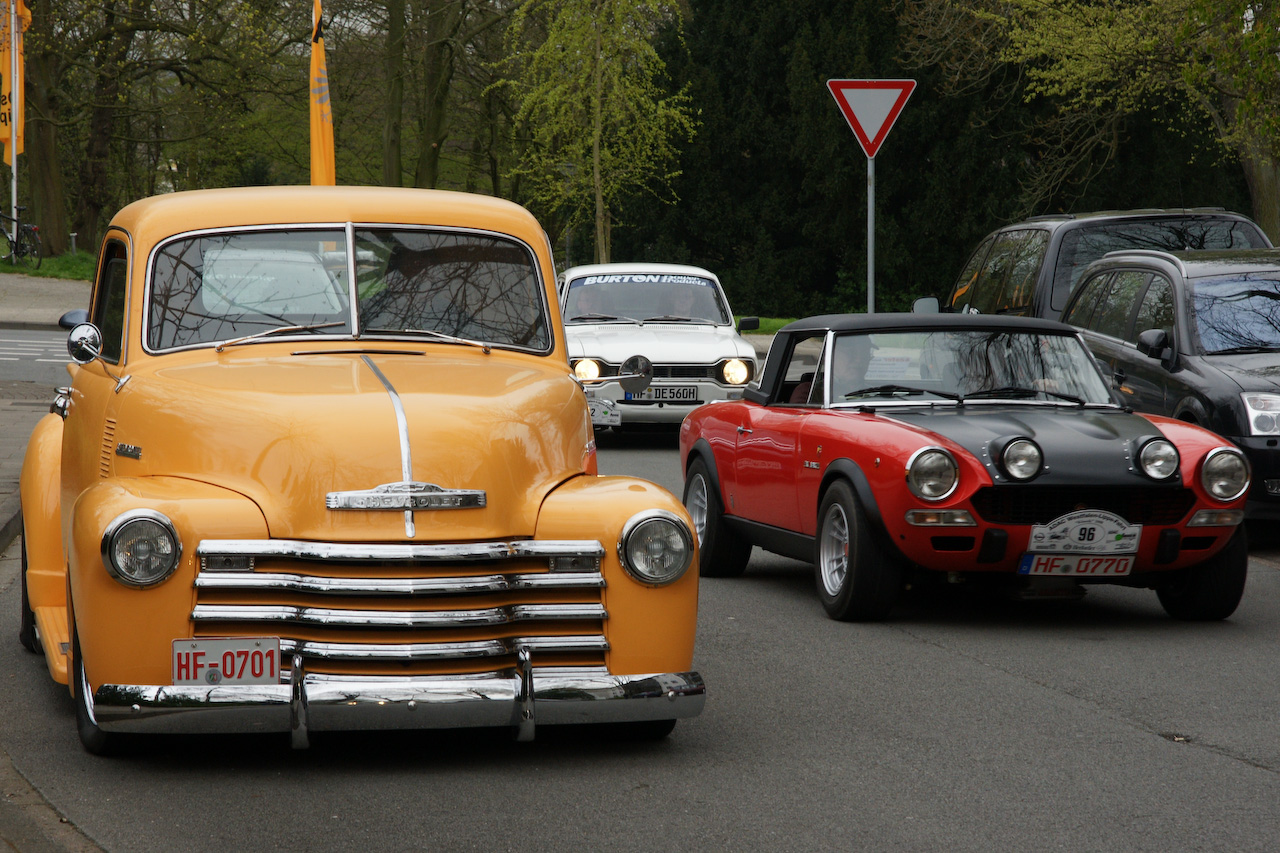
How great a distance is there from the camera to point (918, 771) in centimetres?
517

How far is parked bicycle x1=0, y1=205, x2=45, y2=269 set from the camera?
1486 inches

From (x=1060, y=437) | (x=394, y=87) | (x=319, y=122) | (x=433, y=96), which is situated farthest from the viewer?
(x=433, y=96)

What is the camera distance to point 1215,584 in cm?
785

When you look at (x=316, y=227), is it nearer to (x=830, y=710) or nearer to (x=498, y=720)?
(x=498, y=720)

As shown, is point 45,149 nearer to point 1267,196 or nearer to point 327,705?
point 1267,196

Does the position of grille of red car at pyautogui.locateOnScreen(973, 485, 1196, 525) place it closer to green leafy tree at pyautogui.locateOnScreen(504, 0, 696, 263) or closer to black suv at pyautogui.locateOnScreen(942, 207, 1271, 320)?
black suv at pyautogui.locateOnScreen(942, 207, 1271, 320)

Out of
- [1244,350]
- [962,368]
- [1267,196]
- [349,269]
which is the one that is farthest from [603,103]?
[349,269]

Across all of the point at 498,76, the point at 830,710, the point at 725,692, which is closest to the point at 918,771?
the point at 830,710

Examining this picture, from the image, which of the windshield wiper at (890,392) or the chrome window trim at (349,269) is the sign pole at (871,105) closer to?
the windshield wiper at (890,392)

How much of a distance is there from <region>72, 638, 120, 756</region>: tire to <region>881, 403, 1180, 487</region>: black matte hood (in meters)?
4.01

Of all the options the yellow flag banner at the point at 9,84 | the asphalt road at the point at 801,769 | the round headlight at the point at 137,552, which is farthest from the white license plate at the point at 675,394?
the yellow flag banner at the point at 9,84

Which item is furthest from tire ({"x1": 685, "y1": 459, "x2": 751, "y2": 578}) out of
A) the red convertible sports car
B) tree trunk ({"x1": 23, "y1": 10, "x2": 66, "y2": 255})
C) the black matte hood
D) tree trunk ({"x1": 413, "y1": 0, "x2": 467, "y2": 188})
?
tree trunk ({"x1": 23, "y1": 10, "x2": 66, "y2": 255})

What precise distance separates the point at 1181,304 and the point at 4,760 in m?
8.34

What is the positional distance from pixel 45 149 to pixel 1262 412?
1370 inches
